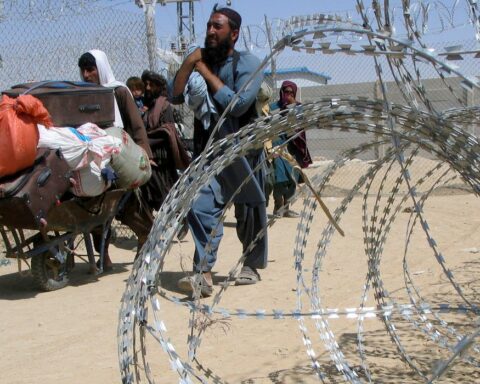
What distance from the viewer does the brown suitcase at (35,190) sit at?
6000 millimetres

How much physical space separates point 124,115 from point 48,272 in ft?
5.32

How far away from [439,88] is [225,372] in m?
11.8

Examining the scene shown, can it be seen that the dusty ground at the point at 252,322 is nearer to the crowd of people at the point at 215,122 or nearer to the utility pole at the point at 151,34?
the crowd of people at the point at 215,122

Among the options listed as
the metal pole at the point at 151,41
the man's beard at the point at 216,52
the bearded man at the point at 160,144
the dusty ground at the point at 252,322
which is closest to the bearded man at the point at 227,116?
the man's beard at the point at 216,52

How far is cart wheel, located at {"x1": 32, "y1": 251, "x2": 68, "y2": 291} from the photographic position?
22.1 feet

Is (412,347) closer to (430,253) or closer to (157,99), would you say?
(430,253)

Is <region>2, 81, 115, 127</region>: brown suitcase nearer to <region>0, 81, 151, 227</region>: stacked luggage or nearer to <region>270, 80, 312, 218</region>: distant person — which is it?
<region>0, 81, 151, 227</region>: stacked luggage

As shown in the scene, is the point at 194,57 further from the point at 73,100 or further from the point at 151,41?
the point at 151,41

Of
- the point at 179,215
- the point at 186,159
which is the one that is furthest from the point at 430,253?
the point at 179,215

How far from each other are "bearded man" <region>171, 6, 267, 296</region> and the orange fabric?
111cm

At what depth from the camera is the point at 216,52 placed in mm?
6078

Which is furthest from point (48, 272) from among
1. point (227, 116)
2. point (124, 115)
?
point (227, 116)

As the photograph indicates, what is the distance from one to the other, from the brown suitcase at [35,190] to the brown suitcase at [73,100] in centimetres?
51

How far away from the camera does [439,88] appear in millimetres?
15227
